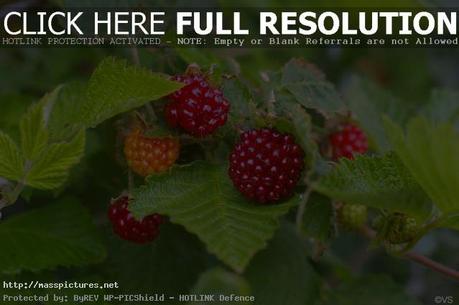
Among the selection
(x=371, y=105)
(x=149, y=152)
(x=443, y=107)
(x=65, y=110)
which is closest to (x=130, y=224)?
(x=149, y=152)

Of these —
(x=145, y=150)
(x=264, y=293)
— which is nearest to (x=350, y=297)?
(x=264, y=293)

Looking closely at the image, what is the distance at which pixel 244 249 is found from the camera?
74 cm

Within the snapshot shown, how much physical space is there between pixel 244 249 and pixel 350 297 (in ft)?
1.19

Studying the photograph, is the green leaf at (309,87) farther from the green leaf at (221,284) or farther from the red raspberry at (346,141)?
the green leaf at (221,284)

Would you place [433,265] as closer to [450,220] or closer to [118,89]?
[450,220]

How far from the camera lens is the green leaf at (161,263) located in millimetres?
959

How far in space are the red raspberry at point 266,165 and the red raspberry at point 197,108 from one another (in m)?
0.04

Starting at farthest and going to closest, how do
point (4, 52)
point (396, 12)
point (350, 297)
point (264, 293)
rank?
1. point (4, 52)
2. point (396, 12)
3. point (350, 297)
4. point (264, 293)

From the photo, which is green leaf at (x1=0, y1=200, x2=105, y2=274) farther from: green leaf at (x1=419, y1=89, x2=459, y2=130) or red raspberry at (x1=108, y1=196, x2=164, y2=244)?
green leaf at (x1=419, y1=89, x2=459, y2=130)

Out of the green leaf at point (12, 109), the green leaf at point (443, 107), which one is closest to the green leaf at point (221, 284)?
the green leaf at point (12, 109)

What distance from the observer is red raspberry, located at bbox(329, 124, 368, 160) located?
0.99 metres

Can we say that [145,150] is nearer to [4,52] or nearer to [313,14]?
[313,14]

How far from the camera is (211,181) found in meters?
0.84

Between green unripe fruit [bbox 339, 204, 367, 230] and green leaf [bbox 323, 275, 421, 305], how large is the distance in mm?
147
